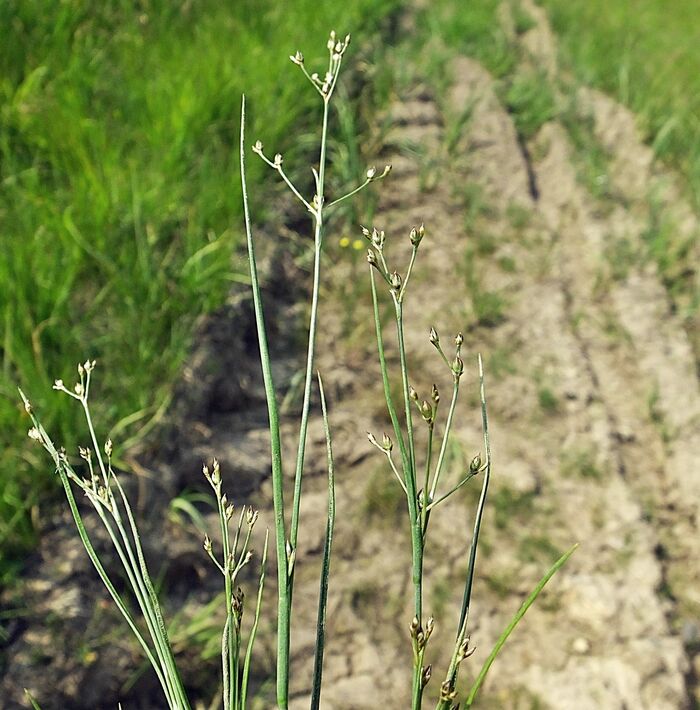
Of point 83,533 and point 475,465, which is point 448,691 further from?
point 83,533

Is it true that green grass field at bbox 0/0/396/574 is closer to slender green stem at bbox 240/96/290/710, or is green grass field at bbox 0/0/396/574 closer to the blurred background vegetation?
the blurred background vegetation

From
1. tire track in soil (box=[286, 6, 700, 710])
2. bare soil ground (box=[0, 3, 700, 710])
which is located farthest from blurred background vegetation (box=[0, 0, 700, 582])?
tire track in soil (box=[286, 6, 700, 710])

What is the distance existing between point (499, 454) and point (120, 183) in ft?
4.85

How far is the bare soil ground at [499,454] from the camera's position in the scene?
6.58ft

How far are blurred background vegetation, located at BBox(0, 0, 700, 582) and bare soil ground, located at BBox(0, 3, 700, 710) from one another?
0.17 meters

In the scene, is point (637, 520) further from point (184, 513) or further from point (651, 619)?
point (184, 513)

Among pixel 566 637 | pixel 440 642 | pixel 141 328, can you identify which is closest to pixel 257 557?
pixel 440 642

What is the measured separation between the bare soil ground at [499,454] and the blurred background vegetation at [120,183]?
0.56 ft

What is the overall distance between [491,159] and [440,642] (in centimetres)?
217

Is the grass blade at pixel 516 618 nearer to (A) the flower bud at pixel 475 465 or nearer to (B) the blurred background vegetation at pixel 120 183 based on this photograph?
(A) the flower bud at pixel 475 465

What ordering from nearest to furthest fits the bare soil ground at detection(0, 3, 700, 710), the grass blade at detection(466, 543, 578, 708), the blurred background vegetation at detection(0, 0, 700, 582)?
1. the grass blade at detection(466, 543, 578, 708)
2. the blurred background vegetation at detection(0, 0, 700, 582)
3. the bare soil ground at detection(0, 3, 700, 710)

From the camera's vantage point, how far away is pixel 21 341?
186 cm

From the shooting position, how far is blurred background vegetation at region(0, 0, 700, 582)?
189 cm

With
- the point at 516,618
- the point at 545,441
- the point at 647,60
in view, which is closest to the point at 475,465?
the point at 516,618
